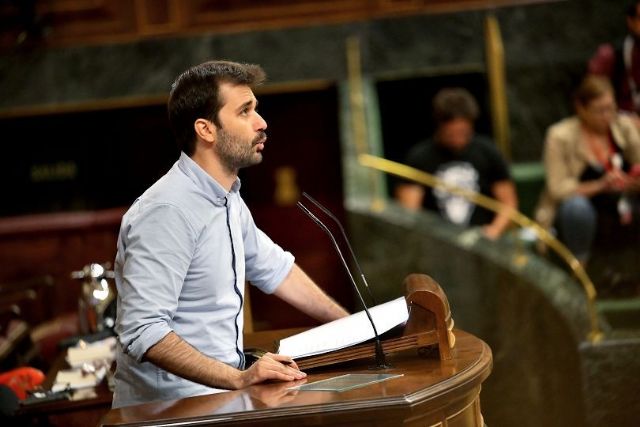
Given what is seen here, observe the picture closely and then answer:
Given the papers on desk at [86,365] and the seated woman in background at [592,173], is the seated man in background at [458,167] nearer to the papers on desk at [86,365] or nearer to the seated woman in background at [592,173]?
the seated woman in background at [592,173]

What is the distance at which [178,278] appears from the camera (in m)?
2.44

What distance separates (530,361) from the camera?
4.91 m

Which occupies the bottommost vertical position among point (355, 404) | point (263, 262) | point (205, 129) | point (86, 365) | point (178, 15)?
point (86, 365)

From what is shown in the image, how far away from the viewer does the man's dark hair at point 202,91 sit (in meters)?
2.58

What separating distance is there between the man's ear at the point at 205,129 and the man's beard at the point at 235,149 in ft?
0.05

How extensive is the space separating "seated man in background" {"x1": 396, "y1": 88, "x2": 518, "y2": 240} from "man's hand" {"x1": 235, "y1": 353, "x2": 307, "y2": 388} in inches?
131

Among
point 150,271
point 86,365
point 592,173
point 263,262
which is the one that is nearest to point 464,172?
point 592,173

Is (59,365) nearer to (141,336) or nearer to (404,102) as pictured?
(141,336)

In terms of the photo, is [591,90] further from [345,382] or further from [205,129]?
[345,382]

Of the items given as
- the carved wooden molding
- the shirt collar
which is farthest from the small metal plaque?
the carved wooden molding

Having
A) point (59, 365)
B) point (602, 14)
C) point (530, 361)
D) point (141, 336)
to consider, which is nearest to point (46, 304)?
point (59, 365)

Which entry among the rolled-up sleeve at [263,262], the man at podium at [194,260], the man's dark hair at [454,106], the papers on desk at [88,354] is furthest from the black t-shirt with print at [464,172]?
the man at podium at [194,260]

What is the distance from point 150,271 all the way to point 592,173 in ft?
11.4

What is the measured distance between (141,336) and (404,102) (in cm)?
445
